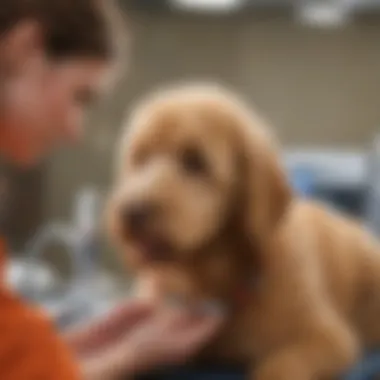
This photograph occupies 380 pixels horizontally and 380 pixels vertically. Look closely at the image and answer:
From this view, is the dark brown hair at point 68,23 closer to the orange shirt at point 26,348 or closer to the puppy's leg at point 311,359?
the orange shirt at point 26,348

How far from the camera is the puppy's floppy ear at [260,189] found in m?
0.85

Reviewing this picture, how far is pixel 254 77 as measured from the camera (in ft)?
3.44

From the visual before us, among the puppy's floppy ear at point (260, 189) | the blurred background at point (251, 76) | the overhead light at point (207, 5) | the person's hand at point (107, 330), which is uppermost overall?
the overhead light at point (207, 5)

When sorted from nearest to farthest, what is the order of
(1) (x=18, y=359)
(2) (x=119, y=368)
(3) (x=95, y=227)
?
(1) (x=18, y=359)
(2) (x=119, y=368)
(3) (x=95, y=227)

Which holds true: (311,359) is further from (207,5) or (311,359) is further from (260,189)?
(207,5)

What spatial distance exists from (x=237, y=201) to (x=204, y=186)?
3 cm

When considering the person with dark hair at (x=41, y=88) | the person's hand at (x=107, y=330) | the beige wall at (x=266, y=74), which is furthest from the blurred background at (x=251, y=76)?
the person with dark hair at (x=41, y=88)

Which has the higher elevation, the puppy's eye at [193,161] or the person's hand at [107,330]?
the puppy's eye at [193,161]

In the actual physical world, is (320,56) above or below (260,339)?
above

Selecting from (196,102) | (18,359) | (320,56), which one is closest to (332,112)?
(320,56)

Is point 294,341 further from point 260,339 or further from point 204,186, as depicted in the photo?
point 204,186

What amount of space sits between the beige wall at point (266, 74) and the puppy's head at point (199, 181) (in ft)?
0.53

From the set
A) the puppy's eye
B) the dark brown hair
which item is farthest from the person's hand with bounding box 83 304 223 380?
the dark brown hair

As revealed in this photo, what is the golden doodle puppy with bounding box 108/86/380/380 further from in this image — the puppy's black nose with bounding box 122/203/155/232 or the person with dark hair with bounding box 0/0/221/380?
the person with dark hair with bounding box 0/0/221/380
